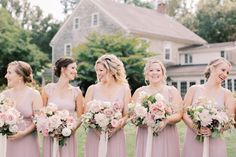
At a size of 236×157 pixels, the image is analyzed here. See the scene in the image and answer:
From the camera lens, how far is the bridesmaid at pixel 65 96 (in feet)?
20.8

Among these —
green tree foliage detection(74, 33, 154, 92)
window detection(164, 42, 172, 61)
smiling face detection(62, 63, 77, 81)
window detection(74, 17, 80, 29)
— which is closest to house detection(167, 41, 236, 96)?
window detection(164, 42, 172, 61)

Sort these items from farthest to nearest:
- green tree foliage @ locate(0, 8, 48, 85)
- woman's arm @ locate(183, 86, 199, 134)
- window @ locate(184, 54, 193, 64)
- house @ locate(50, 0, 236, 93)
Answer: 1. window @ locate(184, 54, 193, 64)
2. house @ locate(50, 0, 236, 93)
3. green tree foliage @ locate(0, 8, 48, 85)
4. woman's arm @ locate(183, 86, 199, 134)

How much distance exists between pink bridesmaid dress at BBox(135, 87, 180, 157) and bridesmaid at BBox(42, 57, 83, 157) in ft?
3.01

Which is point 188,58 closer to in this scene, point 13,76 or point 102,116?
point 13,76

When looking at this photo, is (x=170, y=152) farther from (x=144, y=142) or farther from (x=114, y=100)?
(x=114, y=100)

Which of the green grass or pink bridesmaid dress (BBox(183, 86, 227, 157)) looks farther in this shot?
the green grass

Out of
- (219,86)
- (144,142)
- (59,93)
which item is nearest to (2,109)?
(59,93)

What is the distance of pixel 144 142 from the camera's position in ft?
20.6

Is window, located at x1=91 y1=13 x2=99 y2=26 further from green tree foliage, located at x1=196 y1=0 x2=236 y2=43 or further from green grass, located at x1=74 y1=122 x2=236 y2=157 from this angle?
green grass, located at x1=74 y1=122 x2=236 y2=157

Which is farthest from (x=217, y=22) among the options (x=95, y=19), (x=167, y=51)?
(x=95, y=19)

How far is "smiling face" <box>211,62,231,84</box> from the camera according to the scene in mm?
6098

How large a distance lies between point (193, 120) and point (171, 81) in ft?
113

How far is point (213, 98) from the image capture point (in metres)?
6.12

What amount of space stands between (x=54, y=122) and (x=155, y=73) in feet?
5.12
